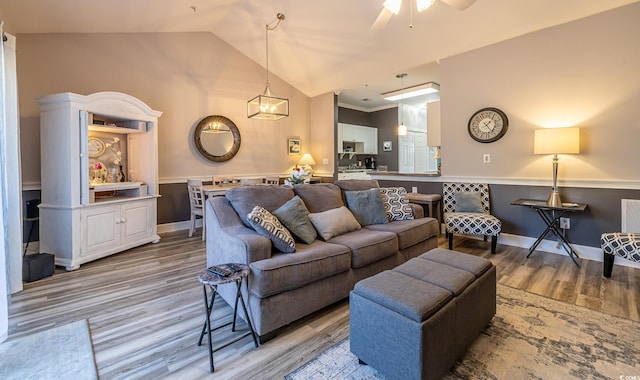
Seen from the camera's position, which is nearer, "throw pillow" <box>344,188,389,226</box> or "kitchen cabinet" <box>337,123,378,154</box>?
"throw pillow" <box>344,188,389,226</box>

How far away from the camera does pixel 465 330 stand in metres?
A: 1.77

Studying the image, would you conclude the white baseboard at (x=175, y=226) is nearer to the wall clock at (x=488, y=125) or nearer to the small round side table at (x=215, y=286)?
the small round side table at (x=215, y=286)

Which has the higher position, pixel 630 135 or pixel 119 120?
pixel 119 120

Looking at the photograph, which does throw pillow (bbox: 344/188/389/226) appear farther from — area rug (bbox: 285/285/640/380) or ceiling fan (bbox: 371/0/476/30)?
ceiling fan (bbox: 371/0/476/30)

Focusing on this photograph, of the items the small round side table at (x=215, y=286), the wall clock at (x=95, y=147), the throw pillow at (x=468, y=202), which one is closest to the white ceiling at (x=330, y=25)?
the wall clock at (x=95, y=147)

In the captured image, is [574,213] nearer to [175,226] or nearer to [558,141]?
[558,141]

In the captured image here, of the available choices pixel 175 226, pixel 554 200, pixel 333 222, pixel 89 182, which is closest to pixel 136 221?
pixel 89 182

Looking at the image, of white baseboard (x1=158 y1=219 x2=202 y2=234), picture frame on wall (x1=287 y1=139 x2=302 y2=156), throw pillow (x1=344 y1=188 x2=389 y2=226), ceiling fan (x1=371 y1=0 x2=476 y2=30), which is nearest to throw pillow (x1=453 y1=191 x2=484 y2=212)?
throw pillow (x1=344 y1=188 x2=389 y2=226)

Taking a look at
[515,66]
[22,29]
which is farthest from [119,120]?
[515,66]

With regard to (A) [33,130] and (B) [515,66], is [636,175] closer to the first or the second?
(B) [515,66]

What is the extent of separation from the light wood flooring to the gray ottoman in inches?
18.0

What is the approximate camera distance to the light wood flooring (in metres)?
1.80

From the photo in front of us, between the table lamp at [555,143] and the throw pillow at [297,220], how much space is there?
289 centimetres

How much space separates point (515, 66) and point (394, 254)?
311 centimetres
